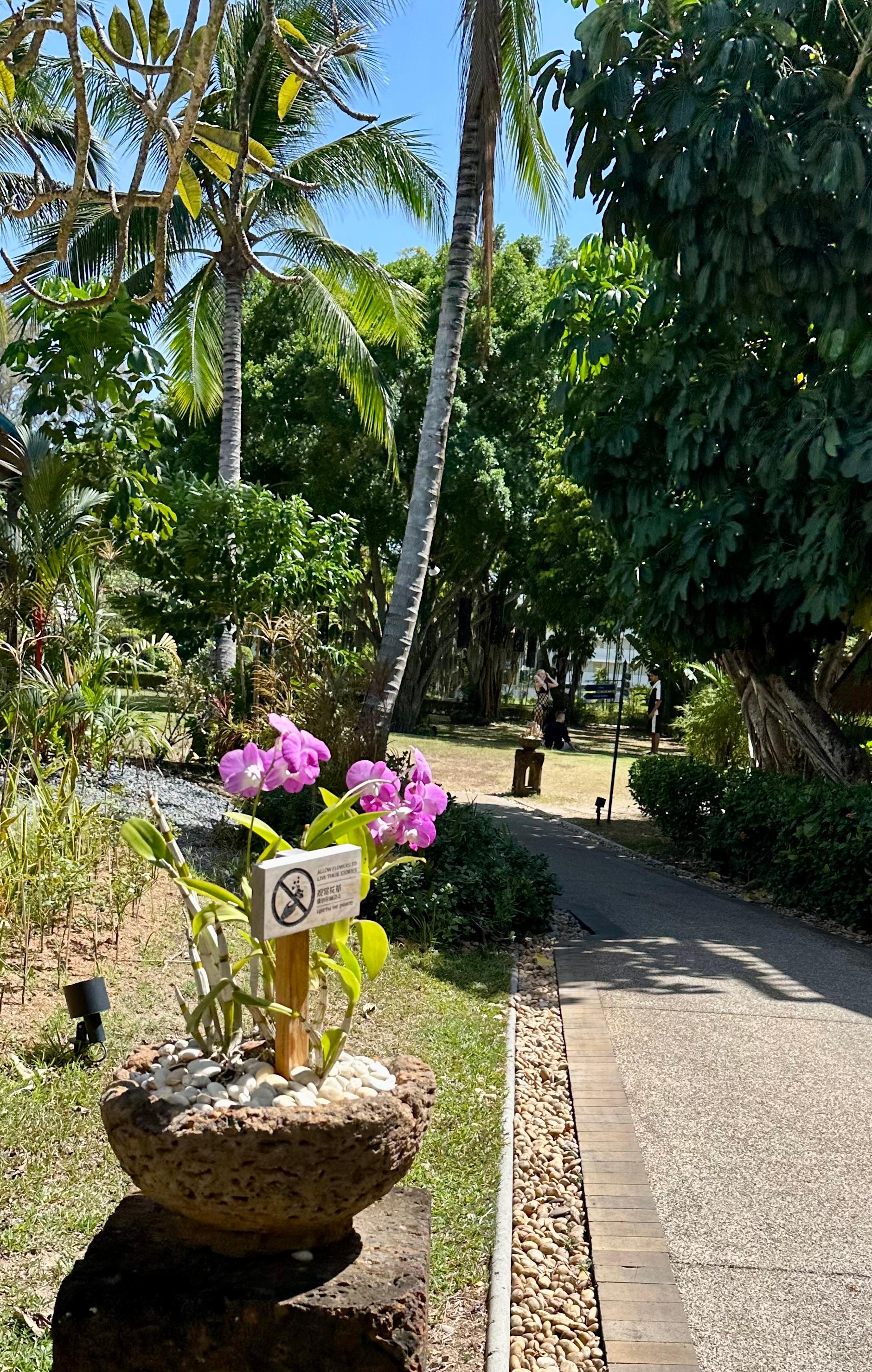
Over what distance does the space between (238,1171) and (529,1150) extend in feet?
7.06

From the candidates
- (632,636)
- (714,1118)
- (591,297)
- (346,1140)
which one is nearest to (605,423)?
(591,297)

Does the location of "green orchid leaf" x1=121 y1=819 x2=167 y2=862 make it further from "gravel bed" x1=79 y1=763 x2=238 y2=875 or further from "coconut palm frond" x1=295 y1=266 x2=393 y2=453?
"coconut palm frond" x1=295 y1=266 x2=393 y2=453

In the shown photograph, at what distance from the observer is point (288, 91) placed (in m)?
3.70

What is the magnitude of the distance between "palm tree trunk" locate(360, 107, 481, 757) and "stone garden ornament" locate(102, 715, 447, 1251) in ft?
19.0

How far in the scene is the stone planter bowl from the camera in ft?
7.43

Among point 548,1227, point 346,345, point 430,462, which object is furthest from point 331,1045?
point 346,345

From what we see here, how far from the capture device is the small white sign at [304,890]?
7.84 ft

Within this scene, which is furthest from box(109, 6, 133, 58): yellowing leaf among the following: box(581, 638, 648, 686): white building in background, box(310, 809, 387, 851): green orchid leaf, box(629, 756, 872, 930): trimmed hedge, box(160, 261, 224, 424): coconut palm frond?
box(581, 638, 648, 686): white building in background

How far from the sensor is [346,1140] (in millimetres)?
2328

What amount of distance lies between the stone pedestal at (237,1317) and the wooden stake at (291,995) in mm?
328

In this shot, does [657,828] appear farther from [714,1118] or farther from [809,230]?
[714,1118]

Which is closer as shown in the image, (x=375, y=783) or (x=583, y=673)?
(x=375, y=783)

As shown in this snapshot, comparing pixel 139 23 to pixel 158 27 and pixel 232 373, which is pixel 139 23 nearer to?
pixel 158 27

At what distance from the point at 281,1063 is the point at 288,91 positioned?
10.1 ft
